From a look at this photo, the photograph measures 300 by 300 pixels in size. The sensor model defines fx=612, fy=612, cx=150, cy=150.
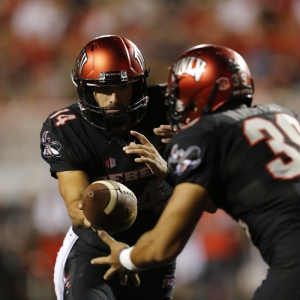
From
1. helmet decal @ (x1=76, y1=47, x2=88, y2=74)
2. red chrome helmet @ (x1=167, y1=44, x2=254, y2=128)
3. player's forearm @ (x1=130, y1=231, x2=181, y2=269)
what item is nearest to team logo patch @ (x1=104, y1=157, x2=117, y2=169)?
helmet decal @ (x1=76, y1=47, x2=88, y2=74)

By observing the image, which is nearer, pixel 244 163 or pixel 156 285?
pixel 244 163

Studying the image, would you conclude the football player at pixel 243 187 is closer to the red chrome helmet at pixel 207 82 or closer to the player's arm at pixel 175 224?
the player's arm at pixel 175 224

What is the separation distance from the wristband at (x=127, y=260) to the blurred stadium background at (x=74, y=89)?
11.8 ft

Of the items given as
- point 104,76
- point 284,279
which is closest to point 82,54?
point 104,76

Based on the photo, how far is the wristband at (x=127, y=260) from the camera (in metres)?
2.29

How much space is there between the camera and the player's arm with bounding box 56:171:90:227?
2.85 meters

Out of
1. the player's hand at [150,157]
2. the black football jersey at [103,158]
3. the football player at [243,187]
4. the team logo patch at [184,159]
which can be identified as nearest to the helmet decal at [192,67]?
the football player at [243,187]

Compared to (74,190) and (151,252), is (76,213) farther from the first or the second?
(151,252)

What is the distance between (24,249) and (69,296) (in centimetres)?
326

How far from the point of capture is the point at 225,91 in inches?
91.6

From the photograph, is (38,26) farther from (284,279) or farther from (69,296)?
(284,279)

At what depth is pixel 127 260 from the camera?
2.30 meters

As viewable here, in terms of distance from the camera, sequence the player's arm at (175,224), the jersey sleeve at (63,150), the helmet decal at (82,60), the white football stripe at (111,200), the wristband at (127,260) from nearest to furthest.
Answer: the player's arm at (175,224) < the wristband at (127,260) < the white football stripe at (111,200) < the jersey sleeve at (63,150) < the helmet decal at (82,60)

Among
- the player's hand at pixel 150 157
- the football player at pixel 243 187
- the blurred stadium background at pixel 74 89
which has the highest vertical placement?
the football player at pixel 243 187
